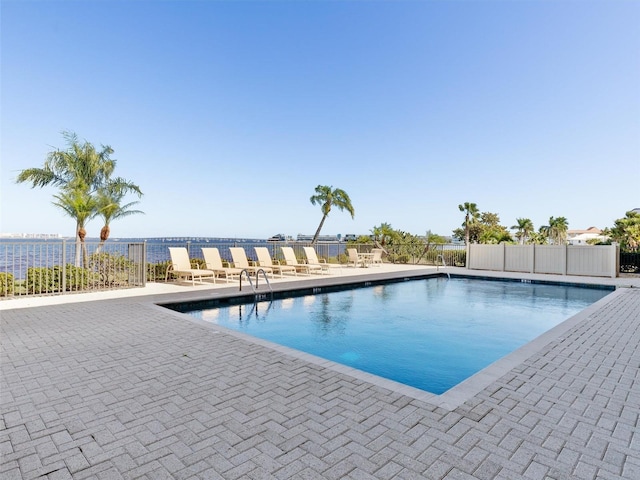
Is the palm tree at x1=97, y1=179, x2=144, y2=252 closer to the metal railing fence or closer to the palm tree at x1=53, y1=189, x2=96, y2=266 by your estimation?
the palm tree at x1=53, y1=189, x2=96, y2=266

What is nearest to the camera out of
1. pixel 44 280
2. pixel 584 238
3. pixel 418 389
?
pixel 418 389

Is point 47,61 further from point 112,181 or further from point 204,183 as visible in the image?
point 204,183

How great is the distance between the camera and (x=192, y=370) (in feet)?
10.9

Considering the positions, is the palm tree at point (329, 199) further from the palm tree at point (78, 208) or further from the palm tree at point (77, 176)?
the palm tree at point (78, 208)

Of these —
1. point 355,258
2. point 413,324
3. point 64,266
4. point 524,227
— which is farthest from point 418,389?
point 524,227

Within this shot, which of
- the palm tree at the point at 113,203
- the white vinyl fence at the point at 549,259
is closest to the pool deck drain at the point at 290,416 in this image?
the palm tree at the point at 113,203

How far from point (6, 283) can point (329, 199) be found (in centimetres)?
1437

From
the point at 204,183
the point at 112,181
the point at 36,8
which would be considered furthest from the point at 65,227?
the point at 204,183

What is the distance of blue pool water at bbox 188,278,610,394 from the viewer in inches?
190

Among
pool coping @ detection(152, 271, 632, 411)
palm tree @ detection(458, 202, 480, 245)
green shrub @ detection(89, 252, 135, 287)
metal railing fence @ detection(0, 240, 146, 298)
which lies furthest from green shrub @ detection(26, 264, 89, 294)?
palm tree @ detection(458, 202, 480, 245)

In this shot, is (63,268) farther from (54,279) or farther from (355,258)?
(355,258)

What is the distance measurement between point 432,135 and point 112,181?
15.3 meters

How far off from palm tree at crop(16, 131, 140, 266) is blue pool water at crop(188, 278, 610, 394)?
5.83m

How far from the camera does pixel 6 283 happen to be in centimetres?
731
